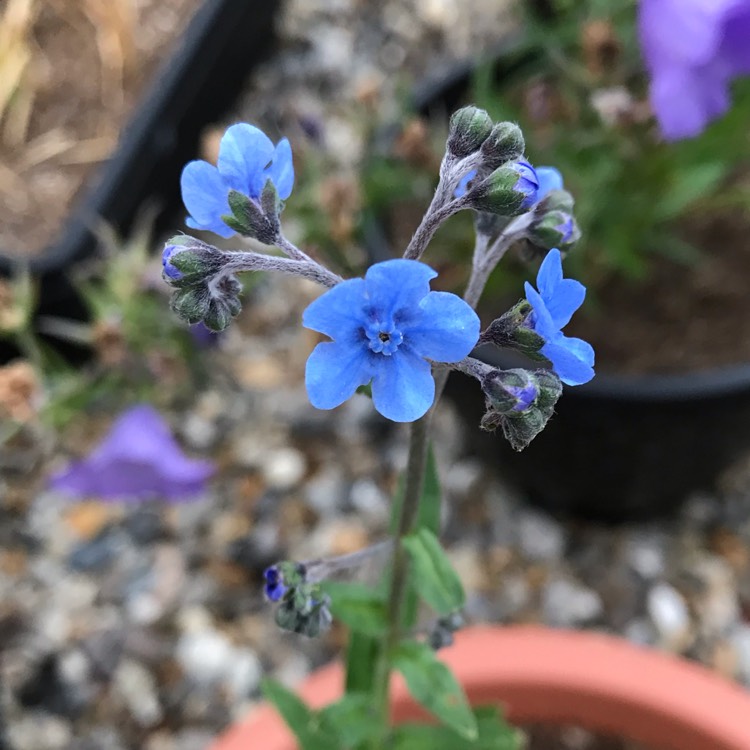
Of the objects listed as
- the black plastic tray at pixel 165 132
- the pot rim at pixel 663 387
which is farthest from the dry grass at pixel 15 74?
the pot rim at pixel 663 387

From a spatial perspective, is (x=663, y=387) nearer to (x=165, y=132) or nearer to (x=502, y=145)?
(x=502, y=145)

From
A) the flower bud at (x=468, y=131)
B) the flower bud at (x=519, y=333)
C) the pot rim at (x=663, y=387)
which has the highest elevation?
the flower bud at (x=468, y=131)

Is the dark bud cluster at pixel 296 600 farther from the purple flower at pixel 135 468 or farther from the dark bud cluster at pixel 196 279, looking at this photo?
the purple flower at pixel 135 468

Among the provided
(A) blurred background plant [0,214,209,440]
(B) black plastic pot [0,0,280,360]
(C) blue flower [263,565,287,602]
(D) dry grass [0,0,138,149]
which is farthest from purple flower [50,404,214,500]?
(C) blue flower [263,565,287,602]

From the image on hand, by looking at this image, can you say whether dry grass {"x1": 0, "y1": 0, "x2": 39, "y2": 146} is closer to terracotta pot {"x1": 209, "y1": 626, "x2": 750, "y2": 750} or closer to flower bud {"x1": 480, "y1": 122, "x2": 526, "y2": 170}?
terracotta pot {"x1": 209, "y1": 626, "x2": 750, "y2": 750}

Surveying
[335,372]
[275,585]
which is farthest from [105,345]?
[335,372]

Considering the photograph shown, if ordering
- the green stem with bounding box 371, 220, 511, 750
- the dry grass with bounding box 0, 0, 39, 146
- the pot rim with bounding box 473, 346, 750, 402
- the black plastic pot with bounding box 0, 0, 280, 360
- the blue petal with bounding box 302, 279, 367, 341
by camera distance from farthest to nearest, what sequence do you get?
1. the dry grass with bounding box 0, 0, 39, 146
2. the black plastic pot with bounding box 0, 0, 280, 360
3. the pot rim with bounding box 473, 346, 750, 402
4. the green stem with bounding box 371, 220, 511, 750
5. the blue petal with bounding box 302, 279, 367, 341
